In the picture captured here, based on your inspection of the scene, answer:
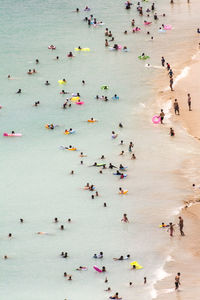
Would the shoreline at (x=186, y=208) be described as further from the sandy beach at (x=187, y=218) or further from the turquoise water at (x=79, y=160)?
the turquoise water at (x=79, y=160)

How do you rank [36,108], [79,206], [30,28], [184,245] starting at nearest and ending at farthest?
[184,245] → [79,206] → [36,108] → [30,28]

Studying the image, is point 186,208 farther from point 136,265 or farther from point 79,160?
point 79,160

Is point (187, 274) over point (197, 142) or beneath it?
beneath

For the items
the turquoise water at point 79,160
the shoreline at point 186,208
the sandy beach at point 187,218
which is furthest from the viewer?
the turquoise water at point 79,160

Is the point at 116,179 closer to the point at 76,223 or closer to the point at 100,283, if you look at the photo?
the point at 76,223

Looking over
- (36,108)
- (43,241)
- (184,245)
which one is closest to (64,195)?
(43,241)

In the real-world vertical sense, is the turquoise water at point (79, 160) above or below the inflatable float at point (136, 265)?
above

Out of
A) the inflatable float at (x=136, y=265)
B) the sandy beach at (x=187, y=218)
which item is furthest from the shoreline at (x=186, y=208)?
the inflatable float at (x=136, y=265)
